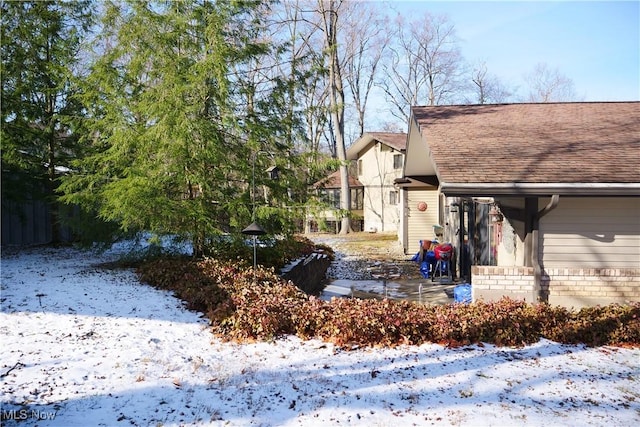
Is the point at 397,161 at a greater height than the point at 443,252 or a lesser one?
greater

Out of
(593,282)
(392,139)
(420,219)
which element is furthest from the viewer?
(392,139)

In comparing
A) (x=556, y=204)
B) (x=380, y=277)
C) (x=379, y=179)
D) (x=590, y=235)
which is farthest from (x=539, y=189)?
(x=379, y=179)

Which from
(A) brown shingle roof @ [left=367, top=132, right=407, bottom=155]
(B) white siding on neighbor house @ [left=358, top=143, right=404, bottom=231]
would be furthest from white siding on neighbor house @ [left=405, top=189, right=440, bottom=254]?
(B) white siding on neighbor house @ [left=358, top=143, right=404, bottom=231]

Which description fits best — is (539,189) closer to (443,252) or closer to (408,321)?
(408,321)

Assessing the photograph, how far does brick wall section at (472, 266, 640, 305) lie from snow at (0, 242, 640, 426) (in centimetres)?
119

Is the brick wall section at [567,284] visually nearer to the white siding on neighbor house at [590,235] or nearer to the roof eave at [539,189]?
the white siding on neighbor house at [590,235]

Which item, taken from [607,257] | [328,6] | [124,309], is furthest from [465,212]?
[328,6]

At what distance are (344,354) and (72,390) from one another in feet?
9.00

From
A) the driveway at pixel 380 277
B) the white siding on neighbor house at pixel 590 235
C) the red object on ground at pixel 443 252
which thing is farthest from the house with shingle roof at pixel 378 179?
the white siding on neighbor house at pixel 590 235

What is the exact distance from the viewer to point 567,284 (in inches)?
260

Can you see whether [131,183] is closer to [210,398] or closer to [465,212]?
[210,398]

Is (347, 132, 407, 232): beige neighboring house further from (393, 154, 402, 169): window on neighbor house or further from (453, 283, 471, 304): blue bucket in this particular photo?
(453, 283, 471, 304): blue bucket

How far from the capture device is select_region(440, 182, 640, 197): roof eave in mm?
5969

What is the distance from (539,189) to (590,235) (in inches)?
55.1
